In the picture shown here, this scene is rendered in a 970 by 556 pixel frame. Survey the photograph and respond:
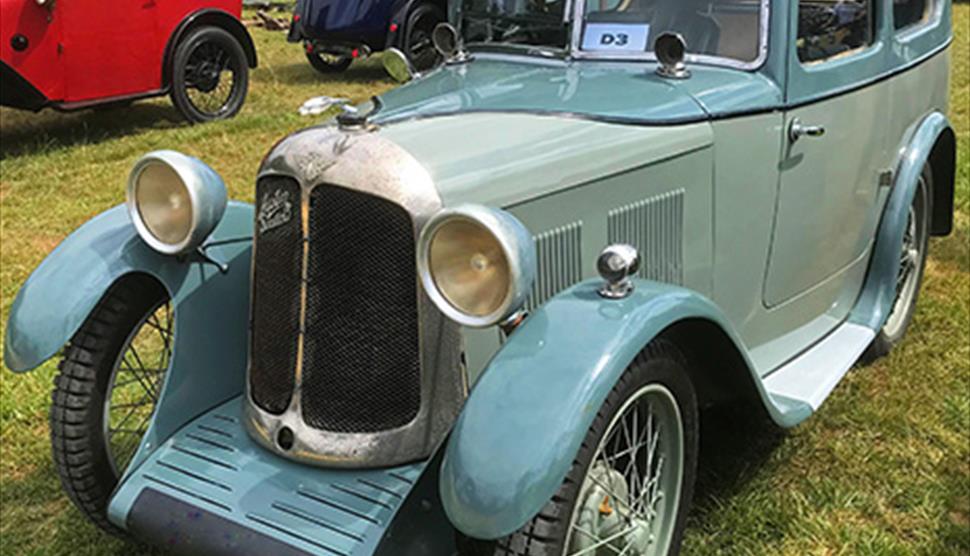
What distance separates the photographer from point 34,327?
248cm

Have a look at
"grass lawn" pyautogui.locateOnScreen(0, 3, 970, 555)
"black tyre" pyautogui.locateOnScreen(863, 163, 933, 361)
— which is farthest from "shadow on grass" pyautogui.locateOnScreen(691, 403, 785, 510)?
"black tyre" pyautogui.locateOnScreen(863, 163, 933, 361)

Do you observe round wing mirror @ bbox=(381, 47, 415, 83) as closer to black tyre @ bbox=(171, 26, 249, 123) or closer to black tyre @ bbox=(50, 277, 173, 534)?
black tyre @ bbox=(50, 277, 173, 534)

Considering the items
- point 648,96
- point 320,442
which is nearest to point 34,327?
point 320,442

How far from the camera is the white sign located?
2910 mm

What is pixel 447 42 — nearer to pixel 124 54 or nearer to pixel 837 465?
pixel 837 465

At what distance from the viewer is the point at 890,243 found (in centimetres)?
356

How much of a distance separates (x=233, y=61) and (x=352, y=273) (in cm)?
696

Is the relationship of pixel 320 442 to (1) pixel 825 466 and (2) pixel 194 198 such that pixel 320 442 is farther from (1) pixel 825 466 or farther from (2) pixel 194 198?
(1) pixel 825 466

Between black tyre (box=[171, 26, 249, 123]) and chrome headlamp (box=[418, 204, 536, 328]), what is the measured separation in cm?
676

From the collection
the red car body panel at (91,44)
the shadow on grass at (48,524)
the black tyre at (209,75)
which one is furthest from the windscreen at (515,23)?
the black tyre at (209,75)

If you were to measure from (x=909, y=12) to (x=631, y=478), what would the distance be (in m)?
2.34

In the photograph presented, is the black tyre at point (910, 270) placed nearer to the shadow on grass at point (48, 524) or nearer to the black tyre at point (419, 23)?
the shadow on grass at point (48, 524)

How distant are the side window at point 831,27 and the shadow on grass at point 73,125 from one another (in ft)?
20.7

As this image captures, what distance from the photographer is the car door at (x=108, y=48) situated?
7.18 meters
